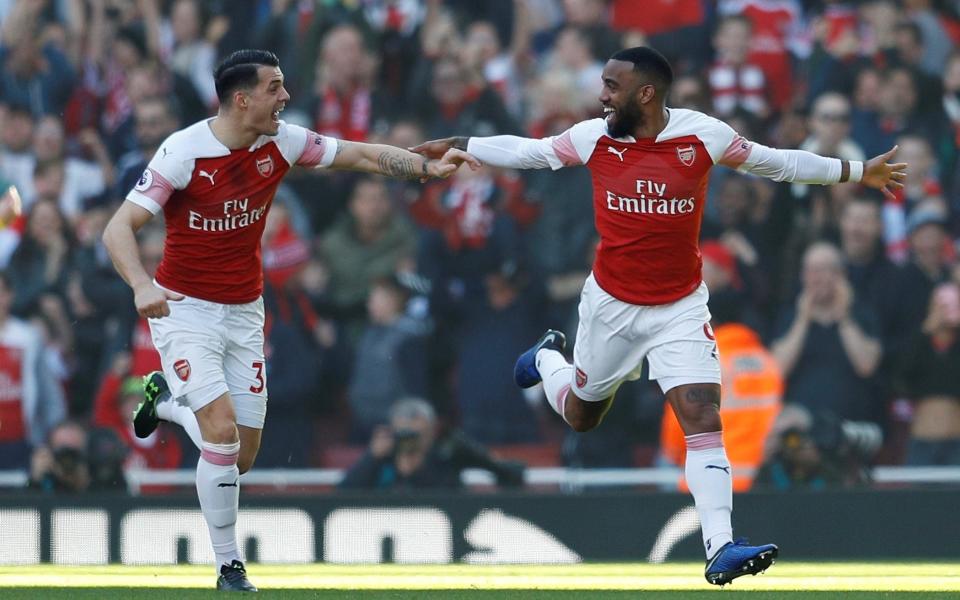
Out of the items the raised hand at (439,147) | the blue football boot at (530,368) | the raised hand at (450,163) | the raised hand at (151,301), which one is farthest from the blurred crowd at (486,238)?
the raised hand at (151,301)

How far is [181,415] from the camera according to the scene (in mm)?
8984

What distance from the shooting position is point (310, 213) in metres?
13.4

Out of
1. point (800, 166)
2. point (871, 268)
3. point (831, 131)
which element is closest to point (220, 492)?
point (800, 166)

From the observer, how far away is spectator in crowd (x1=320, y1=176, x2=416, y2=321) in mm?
12867

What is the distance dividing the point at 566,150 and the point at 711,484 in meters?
1.77

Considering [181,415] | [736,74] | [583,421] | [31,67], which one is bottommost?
[583,421]

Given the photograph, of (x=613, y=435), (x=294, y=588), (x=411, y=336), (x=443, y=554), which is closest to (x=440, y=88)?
(x=411, y=336)

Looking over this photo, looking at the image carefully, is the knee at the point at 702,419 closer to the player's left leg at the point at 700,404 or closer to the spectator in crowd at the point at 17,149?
the player's left leg at the point at 700,404

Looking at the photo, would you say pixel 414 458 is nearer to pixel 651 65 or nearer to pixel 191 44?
pixel 651 65

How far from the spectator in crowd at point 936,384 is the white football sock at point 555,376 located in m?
3.53

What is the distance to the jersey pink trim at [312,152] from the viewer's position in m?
8.73

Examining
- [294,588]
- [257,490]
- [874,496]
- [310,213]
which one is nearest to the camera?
[294,588]

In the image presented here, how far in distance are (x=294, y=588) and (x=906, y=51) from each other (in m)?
7.48

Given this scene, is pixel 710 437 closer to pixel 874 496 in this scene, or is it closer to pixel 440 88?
pixel 874 496
